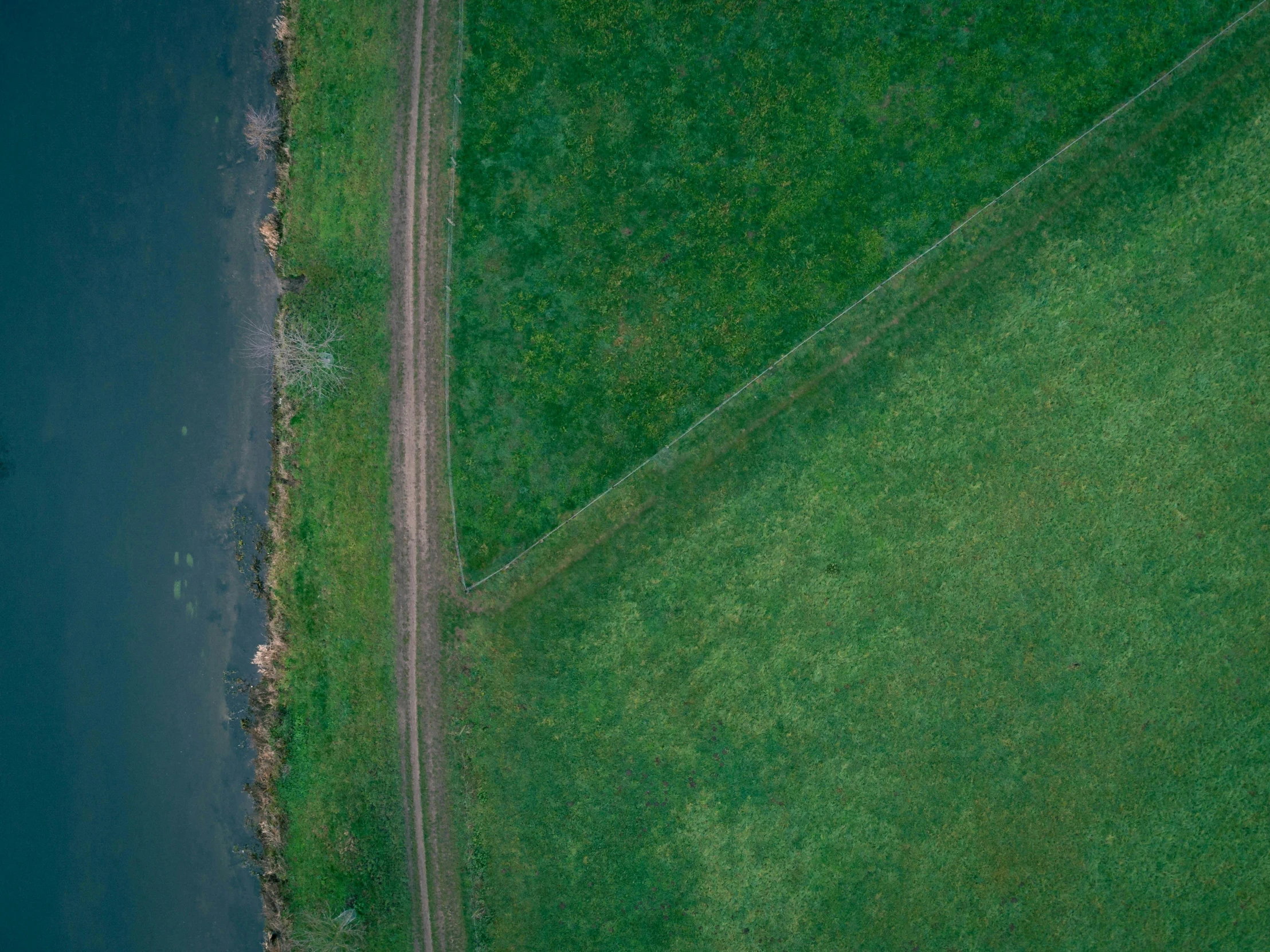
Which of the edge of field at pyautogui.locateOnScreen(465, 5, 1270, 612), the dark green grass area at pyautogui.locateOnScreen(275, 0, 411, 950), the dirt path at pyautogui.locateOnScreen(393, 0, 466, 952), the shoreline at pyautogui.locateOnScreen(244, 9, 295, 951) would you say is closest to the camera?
the edge of field at pyautogui.locateOnScreen(465, 5, 1270, 612)

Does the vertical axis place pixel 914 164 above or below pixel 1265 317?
above

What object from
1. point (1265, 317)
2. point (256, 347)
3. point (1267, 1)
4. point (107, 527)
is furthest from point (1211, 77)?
point (107, 527)

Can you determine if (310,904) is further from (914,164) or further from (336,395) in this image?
(914,164)

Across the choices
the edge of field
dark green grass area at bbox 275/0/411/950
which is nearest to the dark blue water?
dark green grass area at bbox 275/0/411/950

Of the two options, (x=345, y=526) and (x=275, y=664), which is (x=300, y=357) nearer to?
(x=345, y=526)

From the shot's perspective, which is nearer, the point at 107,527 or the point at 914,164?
the point at 914,164

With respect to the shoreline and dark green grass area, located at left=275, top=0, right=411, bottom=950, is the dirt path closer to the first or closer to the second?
dark green grass area, located at left=275, top=0, right=411, bottom=950
